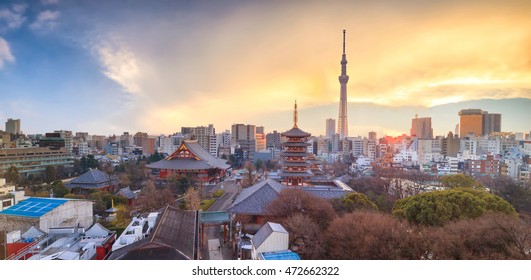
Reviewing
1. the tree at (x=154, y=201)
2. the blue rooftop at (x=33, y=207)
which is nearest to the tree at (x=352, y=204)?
the tree at (x=154, y=201)

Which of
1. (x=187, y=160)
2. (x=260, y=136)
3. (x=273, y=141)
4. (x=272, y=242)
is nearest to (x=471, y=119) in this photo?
(x=272, y=242)

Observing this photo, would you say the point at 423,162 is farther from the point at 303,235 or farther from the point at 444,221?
the point at 303,235

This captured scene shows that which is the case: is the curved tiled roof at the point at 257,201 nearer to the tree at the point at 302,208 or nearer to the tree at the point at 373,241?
the tree at the point at 302,208

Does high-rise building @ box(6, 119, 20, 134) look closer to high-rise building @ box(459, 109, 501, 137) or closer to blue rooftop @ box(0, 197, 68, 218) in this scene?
blue rooftop @ box(0, 197, 68, 218)

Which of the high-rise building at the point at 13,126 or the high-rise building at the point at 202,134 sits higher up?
the high-rise building at the point at 202,134

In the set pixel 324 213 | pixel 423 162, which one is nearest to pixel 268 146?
pixel 423 162

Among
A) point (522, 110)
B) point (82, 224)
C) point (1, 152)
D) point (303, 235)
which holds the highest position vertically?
point (522, 110)
